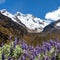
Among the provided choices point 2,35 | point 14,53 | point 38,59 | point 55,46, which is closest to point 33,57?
point 38,59

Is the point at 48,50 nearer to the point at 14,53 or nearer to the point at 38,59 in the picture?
the point at 38,59

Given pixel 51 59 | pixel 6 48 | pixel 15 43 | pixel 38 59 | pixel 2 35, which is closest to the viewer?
pixel 51 59

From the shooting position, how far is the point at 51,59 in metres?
9.07

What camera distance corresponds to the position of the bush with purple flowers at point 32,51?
9.89m

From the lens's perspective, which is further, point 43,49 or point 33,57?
point 43,49

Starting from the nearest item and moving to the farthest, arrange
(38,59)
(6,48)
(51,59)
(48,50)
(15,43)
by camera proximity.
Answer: (51,59) < (38,59) < (48,50) < (15,43) < (6,48)

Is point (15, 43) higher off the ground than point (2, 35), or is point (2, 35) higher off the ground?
point (2, 35)

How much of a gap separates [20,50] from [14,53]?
13.1 inches

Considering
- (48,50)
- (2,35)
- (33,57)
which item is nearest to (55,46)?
(48,50)

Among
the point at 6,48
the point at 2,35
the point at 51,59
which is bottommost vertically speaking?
the point at 51,59

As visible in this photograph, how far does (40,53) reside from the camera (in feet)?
35.6

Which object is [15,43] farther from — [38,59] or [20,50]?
[38,59]

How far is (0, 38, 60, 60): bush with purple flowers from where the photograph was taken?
9890mm

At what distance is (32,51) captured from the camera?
11.1 metres
